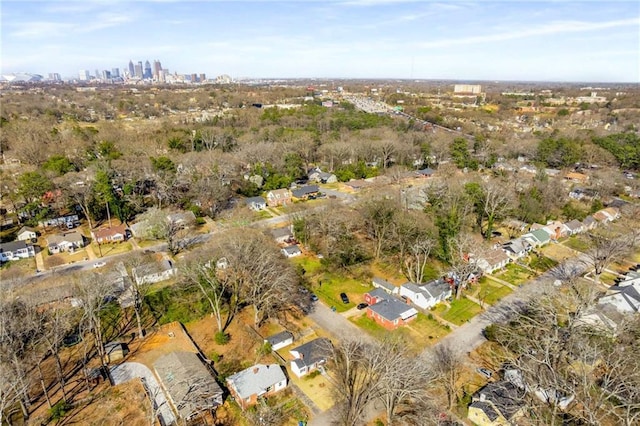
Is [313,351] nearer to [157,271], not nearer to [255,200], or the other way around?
[157,271]

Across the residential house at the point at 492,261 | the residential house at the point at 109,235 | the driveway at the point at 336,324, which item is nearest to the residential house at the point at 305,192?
the residential house at the point at 109,235

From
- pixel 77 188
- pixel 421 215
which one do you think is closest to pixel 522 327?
pixel 421 215

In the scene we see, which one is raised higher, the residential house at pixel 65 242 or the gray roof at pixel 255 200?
the gray roof at pixel 255 200

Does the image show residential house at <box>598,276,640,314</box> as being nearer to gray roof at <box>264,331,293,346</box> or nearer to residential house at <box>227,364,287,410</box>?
gray roof at <box>264,331,293,346</box>

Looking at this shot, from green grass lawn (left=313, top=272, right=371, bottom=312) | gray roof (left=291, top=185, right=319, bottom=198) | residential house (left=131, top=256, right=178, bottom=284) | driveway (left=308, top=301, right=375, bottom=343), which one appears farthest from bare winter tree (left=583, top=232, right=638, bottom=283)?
residential house (left=131, top=256, right=178, bottom=284)

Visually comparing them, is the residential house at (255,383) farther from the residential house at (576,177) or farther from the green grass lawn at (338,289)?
the residential house at (576,177)

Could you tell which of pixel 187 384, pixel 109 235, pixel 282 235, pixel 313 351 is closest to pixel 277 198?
pixel 282 235
